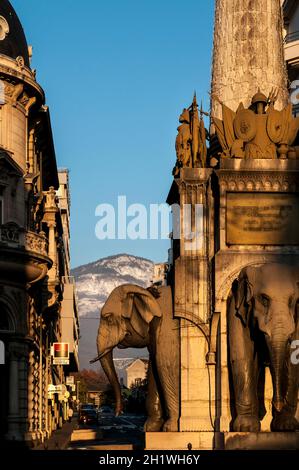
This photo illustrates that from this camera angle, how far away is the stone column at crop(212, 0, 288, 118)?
28516 millimetres

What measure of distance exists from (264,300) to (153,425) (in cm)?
467

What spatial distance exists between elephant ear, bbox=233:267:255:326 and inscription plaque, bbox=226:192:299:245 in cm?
137

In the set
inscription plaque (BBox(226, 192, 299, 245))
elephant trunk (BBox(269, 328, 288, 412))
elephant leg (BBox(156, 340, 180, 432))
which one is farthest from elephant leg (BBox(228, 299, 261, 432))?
inscription plaque (BBox(226, 192, 299, 245))

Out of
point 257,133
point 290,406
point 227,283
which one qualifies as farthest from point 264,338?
point 257,133

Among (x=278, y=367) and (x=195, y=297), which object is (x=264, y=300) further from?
(x=195, y=297)

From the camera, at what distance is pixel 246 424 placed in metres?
23.6

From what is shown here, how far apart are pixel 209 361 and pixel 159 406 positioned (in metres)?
2.02

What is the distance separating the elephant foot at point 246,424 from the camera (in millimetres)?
23578

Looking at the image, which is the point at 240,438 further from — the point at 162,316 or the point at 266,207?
the point at 266,207

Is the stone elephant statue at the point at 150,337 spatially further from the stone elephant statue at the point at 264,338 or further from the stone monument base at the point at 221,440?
the stone elephant statue at the point at 264,338

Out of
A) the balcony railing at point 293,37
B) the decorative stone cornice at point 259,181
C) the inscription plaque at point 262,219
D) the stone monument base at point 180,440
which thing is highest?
the balcony railing at point 293,37

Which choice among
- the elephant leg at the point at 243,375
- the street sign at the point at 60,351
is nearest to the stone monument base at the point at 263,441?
the elephant leg at the point at 243,375

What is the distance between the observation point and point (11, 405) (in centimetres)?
5669

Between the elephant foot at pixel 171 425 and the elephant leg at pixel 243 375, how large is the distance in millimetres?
1826
